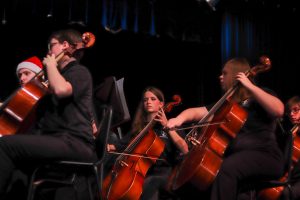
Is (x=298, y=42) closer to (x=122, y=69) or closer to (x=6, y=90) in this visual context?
(x=122, y=69)

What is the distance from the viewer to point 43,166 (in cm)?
222

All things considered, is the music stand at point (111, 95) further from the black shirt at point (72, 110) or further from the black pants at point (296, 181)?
the black pants at point (296, 181)

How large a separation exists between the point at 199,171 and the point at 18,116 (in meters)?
1.00

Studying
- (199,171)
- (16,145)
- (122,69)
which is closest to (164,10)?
(122,69)

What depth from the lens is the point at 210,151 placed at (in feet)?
8.24

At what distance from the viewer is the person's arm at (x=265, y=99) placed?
8.18 feet

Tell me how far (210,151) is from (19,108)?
41.2 inches

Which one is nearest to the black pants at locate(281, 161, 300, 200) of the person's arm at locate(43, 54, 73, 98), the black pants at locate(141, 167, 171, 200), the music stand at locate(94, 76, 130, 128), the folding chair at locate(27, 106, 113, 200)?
the black pants at locate(141, 167, 171, 200)

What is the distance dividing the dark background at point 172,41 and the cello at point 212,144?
226 cm

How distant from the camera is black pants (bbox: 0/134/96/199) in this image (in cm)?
210

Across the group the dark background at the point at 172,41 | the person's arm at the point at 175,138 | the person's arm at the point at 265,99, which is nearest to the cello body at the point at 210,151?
the person's arm at the point at 265,99

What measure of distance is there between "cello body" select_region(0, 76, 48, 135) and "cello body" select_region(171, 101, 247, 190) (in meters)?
0.92

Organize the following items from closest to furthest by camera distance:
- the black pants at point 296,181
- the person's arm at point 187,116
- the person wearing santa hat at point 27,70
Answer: the person's arm at point 187,116, the person wearing santa hat at point 27,70, the black pants at point 296,181

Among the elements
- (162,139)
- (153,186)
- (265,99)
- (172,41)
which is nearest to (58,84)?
(265,99)
